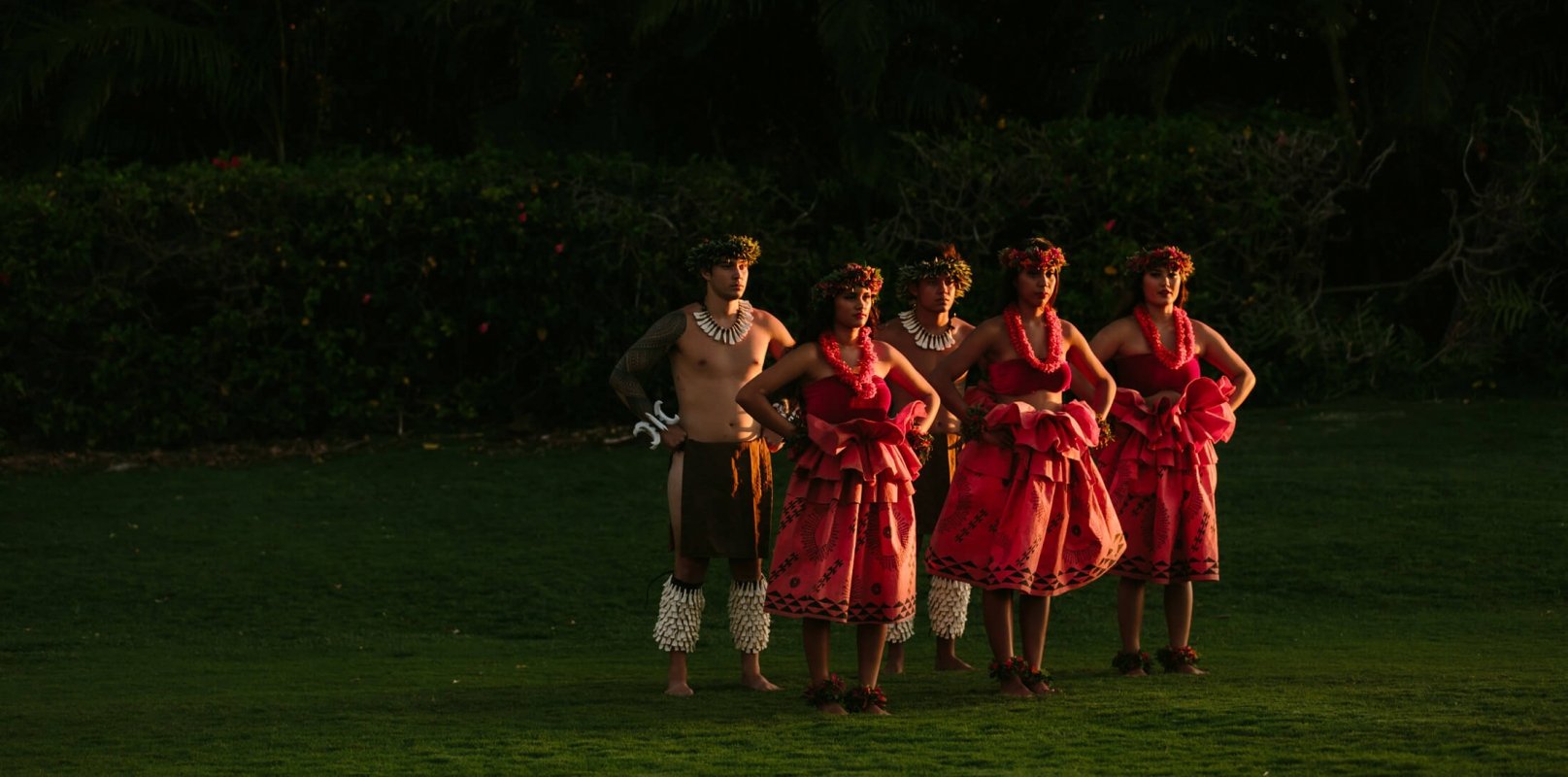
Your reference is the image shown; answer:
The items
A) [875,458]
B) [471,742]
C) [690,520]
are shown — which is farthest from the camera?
[690,520]

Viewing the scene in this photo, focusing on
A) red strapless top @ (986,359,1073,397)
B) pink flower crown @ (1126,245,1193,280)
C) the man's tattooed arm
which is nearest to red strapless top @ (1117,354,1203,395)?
pink flower crown @ (1126,245,1193,280)

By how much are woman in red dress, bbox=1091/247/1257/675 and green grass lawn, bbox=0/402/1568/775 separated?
0.36 metres

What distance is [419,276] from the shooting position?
15.7 meters

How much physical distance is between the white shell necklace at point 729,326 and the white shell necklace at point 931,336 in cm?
97

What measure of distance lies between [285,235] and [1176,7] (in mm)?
6913

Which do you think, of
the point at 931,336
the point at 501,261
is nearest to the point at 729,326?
the point at 931,336

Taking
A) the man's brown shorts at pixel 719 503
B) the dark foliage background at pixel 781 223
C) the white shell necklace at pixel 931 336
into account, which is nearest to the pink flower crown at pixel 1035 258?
the white shell necklace at pixel 931 336

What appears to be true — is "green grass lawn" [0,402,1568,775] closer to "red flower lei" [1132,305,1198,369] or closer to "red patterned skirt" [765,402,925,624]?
"red patterned skirt" [765,402,925,624]

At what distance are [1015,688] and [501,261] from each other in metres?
8.46

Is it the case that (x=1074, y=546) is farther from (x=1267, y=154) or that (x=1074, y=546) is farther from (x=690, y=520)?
(x=1267, y=154)

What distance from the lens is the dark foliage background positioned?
15.5 meters

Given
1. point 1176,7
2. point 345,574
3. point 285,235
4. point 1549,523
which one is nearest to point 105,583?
point 345,574

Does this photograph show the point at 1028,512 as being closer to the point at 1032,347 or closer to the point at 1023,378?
the point at 1023,378

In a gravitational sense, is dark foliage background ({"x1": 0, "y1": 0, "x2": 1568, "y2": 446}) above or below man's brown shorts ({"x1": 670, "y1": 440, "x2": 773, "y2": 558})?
above
